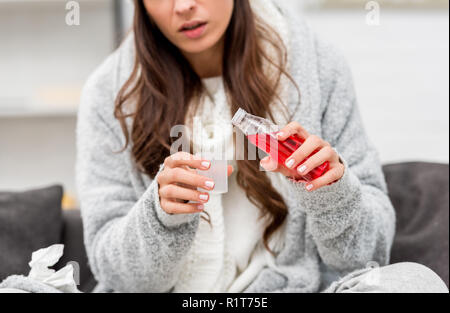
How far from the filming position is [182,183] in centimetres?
67

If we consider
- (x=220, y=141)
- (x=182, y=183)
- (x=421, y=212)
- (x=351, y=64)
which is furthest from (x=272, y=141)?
(x=351, y=64)

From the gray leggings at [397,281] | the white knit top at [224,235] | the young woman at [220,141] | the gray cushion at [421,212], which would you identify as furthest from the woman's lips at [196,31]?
the gray cushion at [421,212]

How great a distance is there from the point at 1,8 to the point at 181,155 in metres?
1.42

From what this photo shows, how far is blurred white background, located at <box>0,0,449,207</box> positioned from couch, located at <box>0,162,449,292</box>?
0.57 meters

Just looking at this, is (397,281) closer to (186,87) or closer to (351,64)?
(186,87)

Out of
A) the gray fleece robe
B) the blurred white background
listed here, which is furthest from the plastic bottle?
the blurred white background

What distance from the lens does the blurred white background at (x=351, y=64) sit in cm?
163

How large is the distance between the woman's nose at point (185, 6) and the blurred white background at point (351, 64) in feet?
3.03

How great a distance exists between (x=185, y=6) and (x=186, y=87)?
0.17m

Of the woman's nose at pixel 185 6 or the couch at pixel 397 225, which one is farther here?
the couch at pixel 397 225

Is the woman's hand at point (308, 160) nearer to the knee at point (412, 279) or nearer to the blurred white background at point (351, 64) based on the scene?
the knee at point (412, 279)

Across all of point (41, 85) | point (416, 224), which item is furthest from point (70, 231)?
point (41, 85)

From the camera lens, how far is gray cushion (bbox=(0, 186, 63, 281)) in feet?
3.11
